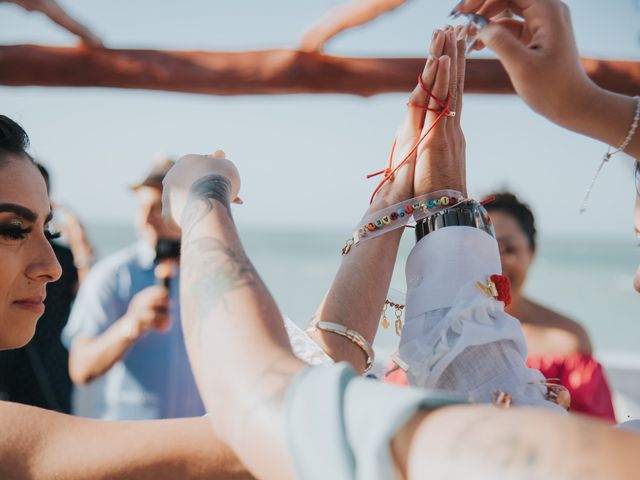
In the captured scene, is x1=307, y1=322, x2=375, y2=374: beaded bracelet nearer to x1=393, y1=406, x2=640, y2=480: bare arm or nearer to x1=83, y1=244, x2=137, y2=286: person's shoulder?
x1=393, y1=406, x2=640, y2=480: bare arm

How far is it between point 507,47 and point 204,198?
19.6 inches

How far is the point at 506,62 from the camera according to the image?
3.05ft

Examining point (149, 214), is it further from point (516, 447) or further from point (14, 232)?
point (516, 447)

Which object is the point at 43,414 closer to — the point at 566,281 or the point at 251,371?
the point at 251,371

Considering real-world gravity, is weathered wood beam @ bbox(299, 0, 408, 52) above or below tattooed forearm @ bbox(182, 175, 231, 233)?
above

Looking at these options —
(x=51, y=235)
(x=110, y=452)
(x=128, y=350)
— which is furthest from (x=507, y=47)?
(x=128, y=350)

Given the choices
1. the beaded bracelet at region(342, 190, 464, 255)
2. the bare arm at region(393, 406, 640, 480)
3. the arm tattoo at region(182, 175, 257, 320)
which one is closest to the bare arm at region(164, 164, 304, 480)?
the arm tattoo at region(182, 175, 257, 320)

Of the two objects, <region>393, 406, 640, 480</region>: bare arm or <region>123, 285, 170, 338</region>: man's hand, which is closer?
<region>393, 406, 640, 480</region>: bare arm

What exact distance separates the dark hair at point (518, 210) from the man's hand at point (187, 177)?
1812 millimetres

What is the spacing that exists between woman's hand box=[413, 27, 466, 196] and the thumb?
161 millimetres

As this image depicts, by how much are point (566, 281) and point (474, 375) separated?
25807 mm

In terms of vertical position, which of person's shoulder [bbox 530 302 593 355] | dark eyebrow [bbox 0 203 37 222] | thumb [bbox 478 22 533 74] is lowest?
person's shoulder [bbox 530 302 593 355]

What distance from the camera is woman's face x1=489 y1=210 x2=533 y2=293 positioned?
2.38 metres

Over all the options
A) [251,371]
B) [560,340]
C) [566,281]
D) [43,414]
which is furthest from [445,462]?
[566,281]
